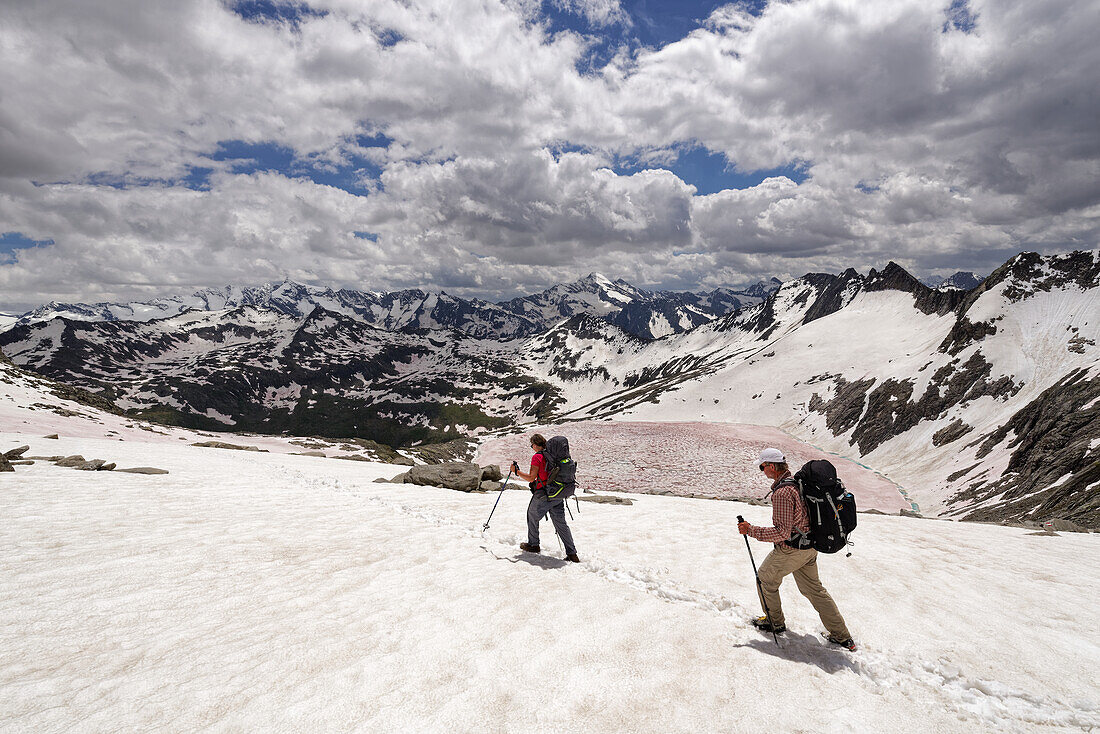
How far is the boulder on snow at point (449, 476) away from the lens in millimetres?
25312

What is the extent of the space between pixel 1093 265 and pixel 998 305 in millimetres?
16747

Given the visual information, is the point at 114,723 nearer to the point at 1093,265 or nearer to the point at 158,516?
the point at 158,516

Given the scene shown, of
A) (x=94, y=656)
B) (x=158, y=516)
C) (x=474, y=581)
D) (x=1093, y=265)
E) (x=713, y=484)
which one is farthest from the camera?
(x=1093, y=265)

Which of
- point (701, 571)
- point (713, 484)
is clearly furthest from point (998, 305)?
point (701, 571)

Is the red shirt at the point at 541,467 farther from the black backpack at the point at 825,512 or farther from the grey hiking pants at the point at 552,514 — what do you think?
the black backpack at the point at 825,512

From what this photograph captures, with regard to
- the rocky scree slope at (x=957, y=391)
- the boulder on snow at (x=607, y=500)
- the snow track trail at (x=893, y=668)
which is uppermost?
the rocky scree slope at (x=957, y=391)

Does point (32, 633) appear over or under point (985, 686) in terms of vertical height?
over

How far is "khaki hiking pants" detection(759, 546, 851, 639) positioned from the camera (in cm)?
788

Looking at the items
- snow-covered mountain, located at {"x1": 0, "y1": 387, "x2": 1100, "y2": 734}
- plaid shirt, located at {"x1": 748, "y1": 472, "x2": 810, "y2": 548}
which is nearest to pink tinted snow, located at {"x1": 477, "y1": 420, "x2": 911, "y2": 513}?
snow-covered mountain, located at {"x1": 0, "y1": 387, "x2": 1100, "y2": 734}

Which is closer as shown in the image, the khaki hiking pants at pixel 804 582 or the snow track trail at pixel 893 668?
the snow track trail at pixel 893 668

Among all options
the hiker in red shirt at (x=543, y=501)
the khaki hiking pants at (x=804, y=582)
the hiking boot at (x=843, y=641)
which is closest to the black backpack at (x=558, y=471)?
the hiker in red shirt at (x=543, y=501)

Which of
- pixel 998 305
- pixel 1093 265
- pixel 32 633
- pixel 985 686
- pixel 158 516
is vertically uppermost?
pixel 1093 265

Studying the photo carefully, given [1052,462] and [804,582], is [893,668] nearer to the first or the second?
[804,582]

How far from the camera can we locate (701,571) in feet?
39.6
